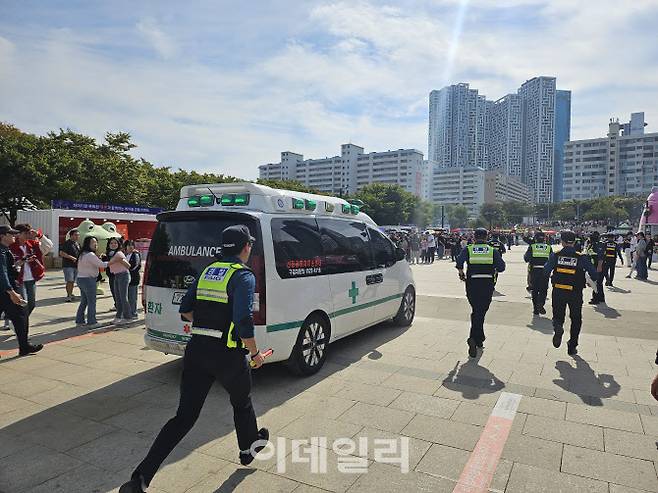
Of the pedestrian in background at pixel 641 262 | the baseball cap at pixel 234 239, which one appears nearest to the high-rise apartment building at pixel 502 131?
the pedestrian in background at pixel 641 262

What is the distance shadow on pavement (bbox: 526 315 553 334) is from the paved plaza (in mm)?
712

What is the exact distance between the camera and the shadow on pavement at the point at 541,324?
316 inches

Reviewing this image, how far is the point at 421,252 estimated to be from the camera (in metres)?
26.4

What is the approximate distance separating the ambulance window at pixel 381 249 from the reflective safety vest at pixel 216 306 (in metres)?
4.10

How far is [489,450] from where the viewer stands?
364cm

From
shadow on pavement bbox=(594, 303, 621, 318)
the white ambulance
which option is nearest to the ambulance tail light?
the white ambulance

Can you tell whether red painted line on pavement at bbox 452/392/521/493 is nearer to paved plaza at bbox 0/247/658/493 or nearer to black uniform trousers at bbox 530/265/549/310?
paved plaza at bbox 0/247/658/493

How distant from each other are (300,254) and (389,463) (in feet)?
8.21

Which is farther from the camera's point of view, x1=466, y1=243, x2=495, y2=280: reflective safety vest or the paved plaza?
x1=466, y1=243, x2=495, y2=280: reflective safety vest

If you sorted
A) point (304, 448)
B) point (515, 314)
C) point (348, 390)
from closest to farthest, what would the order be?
point (304, 448) → point (348, 390) → point (515, 314)

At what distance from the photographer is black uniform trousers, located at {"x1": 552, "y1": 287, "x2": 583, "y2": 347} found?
21.1ft

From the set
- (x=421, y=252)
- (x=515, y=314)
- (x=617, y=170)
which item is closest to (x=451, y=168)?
(x=617, y=170)

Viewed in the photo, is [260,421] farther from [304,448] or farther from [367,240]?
[367,240]

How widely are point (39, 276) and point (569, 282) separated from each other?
8236 millimetres
